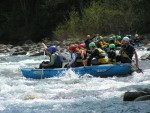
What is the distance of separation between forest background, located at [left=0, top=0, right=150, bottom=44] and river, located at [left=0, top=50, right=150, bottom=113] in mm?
21075

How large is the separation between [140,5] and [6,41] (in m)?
15.9

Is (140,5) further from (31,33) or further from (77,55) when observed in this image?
(77,55)

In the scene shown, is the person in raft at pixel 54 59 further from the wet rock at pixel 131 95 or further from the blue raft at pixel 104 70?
the wet rock at pixel 131 95

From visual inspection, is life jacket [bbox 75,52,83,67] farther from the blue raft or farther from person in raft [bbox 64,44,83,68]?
the blue raft

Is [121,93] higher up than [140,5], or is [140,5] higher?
[140,5]

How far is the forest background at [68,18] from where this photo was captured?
1444 inches

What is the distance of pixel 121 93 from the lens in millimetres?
11406

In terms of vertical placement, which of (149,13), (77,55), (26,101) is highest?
(149,13)

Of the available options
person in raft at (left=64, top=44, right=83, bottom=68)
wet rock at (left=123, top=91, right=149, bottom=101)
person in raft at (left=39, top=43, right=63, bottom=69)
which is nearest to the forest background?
person in raft at (left=64, top=44, right=83, bottom=68)

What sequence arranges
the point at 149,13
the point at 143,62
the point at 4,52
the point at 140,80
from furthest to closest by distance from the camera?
the point at 149,13 → the point at 4,52 → the point at 143,62 → the point at 140,80

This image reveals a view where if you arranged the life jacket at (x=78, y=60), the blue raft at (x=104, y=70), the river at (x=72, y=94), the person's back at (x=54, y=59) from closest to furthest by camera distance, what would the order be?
the river at (x=72, y=94) → the blue raft at (x=104, y=70) → the person's back at (x=54, y=59) → the life jacket at (x=78, y=60)

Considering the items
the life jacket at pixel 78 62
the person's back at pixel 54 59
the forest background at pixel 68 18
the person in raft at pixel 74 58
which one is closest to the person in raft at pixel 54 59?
the person's back at pixel 54 59

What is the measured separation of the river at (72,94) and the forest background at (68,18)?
21.1 m

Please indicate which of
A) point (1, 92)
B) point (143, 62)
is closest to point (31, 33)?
point (143, 62)
